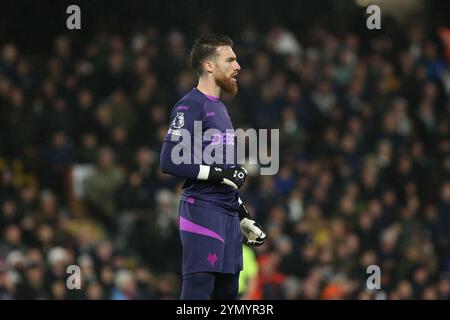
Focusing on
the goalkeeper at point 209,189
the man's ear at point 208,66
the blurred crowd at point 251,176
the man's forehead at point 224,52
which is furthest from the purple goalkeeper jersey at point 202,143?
the blurred crowd at point 251,176

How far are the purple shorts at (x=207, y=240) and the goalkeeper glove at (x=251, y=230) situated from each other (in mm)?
231

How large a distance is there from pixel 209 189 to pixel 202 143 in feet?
1.01

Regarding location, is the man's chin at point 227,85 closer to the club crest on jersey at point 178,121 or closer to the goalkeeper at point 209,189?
the goalkeeper at point 209,189

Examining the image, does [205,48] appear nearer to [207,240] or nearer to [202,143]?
[202,143]

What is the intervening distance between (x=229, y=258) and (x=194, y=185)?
53 centimetres

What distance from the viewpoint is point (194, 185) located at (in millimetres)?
7148

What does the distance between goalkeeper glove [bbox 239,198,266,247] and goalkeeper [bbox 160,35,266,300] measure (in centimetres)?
10

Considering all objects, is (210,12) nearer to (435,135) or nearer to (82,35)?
(82,35)

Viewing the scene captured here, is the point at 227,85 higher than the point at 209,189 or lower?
higher

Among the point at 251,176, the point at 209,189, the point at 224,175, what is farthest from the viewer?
the point at 251,176

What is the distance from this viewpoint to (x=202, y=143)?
709 centimetres

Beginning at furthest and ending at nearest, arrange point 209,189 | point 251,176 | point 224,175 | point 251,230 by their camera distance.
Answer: point 251,176 < point 251,230 < point 209,189 < point 224,175

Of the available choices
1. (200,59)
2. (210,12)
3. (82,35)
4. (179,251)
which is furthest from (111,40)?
(200,59)

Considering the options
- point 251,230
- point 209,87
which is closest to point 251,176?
point 251,230
